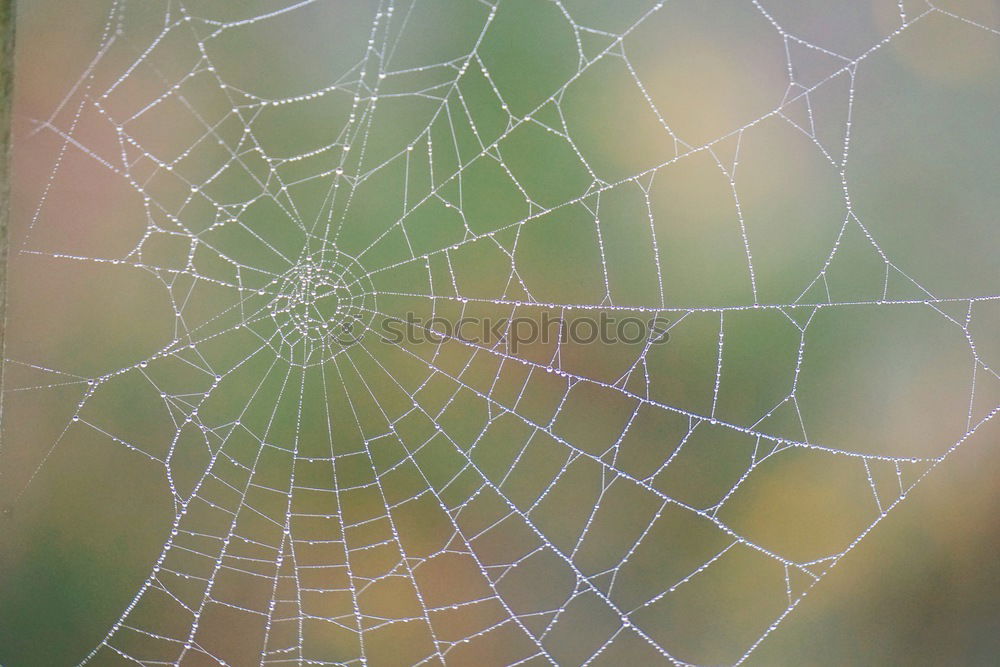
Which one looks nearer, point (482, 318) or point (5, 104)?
point (5, 104)

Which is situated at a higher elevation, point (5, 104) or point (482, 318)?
point (5, 104)

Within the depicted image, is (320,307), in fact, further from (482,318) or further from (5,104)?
(5,104)

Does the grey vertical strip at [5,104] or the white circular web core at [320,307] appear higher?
the grey vertical strip at [5,104]

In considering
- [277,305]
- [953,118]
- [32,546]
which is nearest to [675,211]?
[953,118]

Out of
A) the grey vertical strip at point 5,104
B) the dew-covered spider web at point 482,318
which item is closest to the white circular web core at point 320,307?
the dew-covered spider web at point 482,318

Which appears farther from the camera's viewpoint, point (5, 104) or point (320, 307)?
point (320, 307)

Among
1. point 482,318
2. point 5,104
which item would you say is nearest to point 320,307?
point 482,318

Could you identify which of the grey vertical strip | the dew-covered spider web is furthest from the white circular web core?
the grey vertical strip

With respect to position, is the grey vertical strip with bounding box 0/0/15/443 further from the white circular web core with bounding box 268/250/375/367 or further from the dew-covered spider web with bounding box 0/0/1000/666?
the white circular web core with bounding box 268/250/375/367

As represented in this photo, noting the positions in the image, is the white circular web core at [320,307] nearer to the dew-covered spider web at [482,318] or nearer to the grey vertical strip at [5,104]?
the dew-covered spider web at [482,318]
